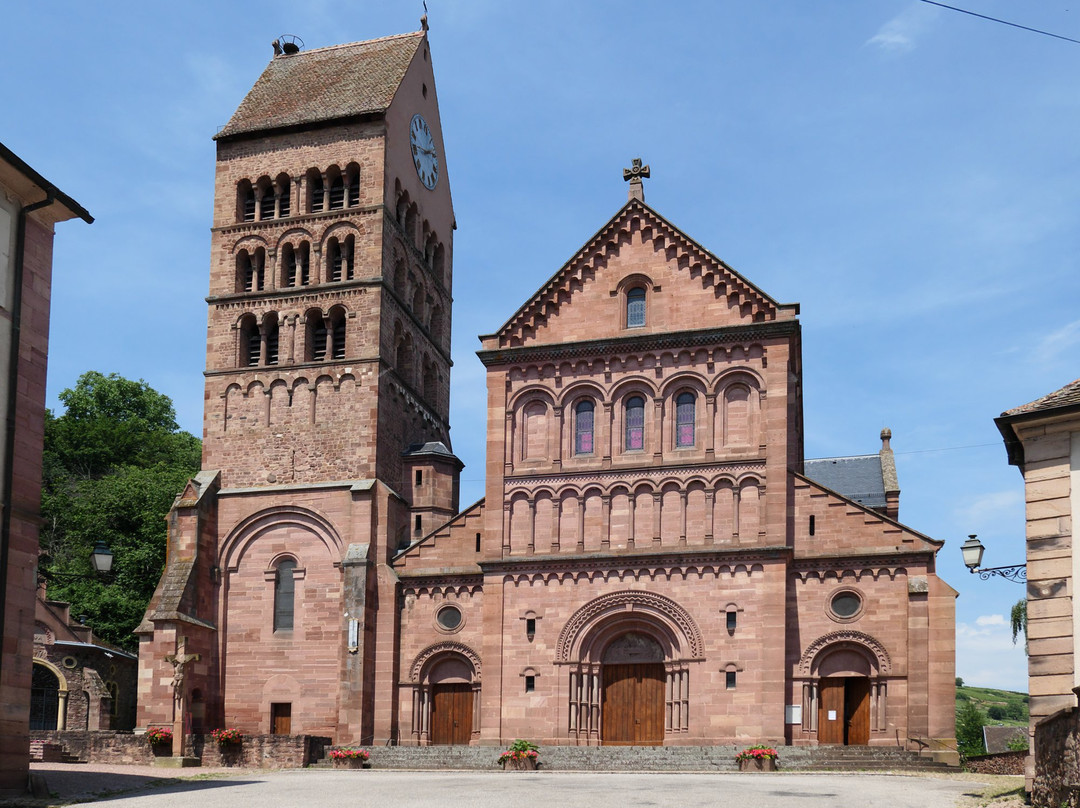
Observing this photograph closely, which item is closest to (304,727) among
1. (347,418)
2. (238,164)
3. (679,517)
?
(347,418)

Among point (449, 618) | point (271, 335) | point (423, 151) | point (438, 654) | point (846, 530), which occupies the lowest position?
point (438, 654)

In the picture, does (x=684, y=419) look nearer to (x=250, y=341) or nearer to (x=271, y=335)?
(x=271, y=335)

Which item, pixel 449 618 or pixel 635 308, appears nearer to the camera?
pixel 449 618

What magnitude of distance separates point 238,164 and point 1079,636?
128 ft

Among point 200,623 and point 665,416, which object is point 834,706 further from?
point 200,623

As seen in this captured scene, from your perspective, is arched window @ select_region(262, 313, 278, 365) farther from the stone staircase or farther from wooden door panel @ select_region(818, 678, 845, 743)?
wooden door panel @ select_region(818, 678, 845, 743)

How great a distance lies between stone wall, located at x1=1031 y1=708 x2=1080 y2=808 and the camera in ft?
59.9

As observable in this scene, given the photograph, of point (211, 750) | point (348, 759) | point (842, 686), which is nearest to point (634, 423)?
point (842, 686)

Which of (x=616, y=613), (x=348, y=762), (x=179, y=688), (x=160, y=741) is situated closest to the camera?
(x=348, y=762)

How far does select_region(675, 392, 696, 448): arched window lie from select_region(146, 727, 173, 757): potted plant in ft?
59.8

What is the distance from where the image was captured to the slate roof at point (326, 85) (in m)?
51.9

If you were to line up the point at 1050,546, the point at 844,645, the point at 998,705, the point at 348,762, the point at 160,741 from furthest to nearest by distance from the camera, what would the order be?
the point at 998,705 < the point at 844,645 < the point at 160,741 < the point at 348,762 < the point at 1050,546

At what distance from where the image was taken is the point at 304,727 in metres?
45.1

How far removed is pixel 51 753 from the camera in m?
37.8
